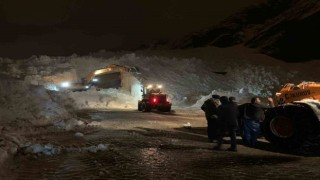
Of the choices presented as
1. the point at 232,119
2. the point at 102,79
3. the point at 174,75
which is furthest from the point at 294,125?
the point at 174,75

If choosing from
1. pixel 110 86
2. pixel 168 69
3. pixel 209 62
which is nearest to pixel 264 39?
pixel 209 62

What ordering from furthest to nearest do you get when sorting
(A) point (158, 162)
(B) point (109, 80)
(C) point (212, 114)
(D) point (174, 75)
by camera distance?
(D) point (174, 75) < (B) point (109, 80) < (C) point (212, 114) < (A) point (158, 162)

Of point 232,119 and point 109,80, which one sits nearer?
point 232,119

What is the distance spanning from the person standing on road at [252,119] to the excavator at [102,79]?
20.0 metres

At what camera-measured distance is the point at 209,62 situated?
5091cm

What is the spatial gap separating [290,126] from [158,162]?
425 cm

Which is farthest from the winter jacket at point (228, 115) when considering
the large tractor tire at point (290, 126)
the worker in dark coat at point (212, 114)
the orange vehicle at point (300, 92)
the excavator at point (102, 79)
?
the excavator at point (102, 79)

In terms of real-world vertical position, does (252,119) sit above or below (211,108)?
below

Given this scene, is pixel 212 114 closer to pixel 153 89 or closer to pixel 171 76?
pixel 153 89

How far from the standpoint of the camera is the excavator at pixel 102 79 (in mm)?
33719

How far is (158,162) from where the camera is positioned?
9.79m

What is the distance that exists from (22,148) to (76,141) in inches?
93.5

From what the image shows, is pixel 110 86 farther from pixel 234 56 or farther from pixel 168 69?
pixel 234 56

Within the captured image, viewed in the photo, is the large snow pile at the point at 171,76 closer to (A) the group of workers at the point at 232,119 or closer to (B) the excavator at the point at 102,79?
(B) the excavator at the point at 102,79
